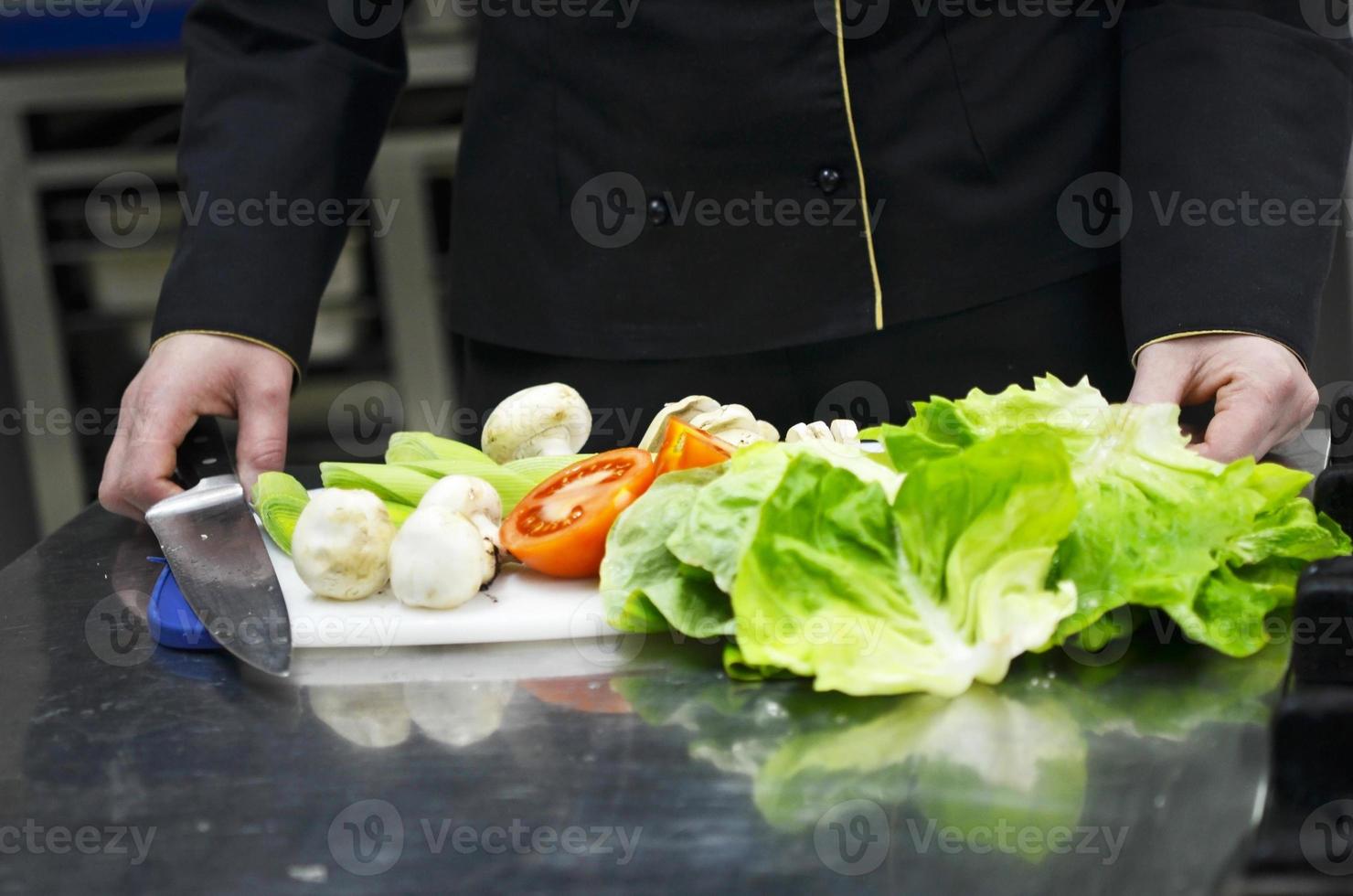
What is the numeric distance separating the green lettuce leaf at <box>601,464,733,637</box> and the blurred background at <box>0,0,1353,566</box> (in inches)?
94.6

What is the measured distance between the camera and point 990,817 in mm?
653

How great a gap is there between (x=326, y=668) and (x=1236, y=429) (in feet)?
2.34

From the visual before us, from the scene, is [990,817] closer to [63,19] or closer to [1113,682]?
[1113,682]

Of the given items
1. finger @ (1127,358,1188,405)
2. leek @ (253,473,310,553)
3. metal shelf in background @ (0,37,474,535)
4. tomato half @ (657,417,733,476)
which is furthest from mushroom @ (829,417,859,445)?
metal shelf in background @ (0,37,474,535)

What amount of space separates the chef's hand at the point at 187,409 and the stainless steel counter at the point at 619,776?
0.37 m

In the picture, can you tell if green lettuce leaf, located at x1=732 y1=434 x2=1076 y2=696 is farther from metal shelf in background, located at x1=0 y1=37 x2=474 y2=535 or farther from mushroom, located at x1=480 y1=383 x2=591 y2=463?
metal shelf in background, located at x1=0 y1=37 x2=474 y2=535

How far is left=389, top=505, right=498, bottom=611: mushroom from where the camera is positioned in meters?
0.96

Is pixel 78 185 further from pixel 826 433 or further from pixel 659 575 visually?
pixel 659 575

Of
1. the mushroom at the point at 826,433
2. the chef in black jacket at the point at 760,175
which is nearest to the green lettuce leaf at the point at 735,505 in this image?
the mushroom at the point at 826,433

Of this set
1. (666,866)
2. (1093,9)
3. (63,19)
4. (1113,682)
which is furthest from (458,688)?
(63,19)

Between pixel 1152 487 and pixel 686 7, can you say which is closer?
pixel 1152 487

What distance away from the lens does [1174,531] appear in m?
0.86

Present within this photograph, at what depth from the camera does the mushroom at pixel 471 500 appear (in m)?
1.03

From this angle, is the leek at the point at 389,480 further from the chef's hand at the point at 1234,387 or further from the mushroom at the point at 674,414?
the chef's hand at the point at 1234,387
